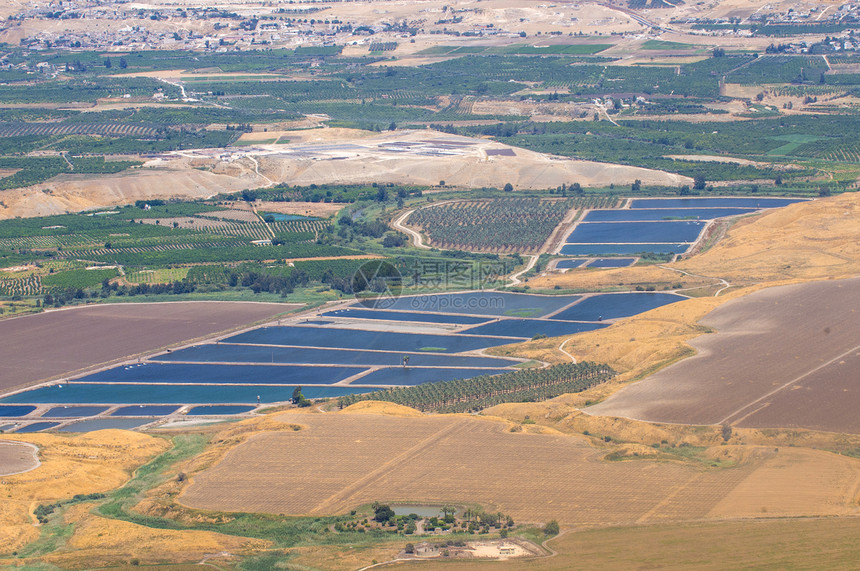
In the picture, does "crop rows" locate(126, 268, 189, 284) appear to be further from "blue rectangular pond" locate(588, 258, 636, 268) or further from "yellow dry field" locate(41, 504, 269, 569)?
"yellow dry field" locate(41, 504, 269, 569)

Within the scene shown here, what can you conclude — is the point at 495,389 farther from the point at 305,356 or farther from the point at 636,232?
the point at 636,232

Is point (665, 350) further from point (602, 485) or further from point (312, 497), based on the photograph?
point (312, 497)

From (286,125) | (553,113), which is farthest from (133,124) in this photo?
(553,113)

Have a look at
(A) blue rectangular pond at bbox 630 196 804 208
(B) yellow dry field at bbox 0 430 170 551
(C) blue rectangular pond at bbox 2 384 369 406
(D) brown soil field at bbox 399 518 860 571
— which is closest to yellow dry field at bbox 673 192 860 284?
(A) blue rectangular pond at bbox 630 196 804 208

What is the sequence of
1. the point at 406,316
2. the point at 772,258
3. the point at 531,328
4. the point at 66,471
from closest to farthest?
the point at 66,471
the point at 531,328
the point at 406,316
the point at 772,258

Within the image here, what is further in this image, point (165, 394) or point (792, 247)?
point (792, 247)

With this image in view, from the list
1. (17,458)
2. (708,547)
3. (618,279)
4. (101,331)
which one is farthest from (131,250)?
(708,547)

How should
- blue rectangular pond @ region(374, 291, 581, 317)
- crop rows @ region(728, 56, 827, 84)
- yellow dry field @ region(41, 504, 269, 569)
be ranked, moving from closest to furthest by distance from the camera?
yellow dry field @ region(41, 504, 269, 569), blue rectangular pond @ region(374, 291, 581, 317), crop rows @ region(728, 56, 827, 84)
